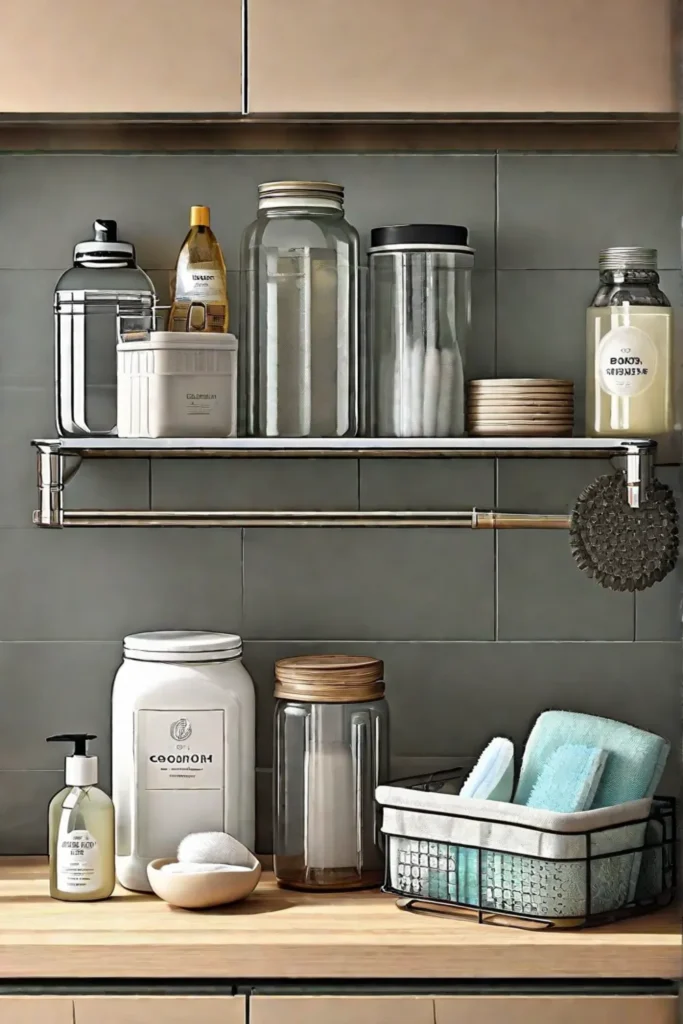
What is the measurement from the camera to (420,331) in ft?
5.11

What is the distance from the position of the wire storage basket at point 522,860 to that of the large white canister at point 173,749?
0.20m

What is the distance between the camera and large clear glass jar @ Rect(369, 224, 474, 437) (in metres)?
1.55

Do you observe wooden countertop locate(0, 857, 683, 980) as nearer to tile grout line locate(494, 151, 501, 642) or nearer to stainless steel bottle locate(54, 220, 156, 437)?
tile grout line locate(494, 151, 501, 642)

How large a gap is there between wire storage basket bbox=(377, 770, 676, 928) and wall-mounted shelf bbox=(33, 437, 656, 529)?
333 millimetres

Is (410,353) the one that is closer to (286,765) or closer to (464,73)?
(464,73)

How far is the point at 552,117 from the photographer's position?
1475 millimetres

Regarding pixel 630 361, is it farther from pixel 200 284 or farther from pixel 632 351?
pixel 200 284

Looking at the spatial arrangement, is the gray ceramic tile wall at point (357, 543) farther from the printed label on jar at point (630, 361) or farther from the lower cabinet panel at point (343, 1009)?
the lower cabinet panel at point (343, 1009)

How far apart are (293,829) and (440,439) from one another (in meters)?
0.49

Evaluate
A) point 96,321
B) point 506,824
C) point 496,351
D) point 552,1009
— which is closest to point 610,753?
point 506,824

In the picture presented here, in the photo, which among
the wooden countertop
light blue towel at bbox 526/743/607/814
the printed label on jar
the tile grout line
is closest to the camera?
the wooden countertop

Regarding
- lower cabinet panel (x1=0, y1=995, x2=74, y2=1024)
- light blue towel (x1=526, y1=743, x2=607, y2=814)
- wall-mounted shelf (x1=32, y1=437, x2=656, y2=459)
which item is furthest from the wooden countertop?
wall-mounted shelf (x1=32, y1=437, x2=656, y2=459)

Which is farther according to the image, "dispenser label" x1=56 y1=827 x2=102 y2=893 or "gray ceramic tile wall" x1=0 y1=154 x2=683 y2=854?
"gray ceramic tile wall" x1=0 y1=154 x2=683 y2=854

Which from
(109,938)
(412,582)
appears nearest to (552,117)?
(412,582)
